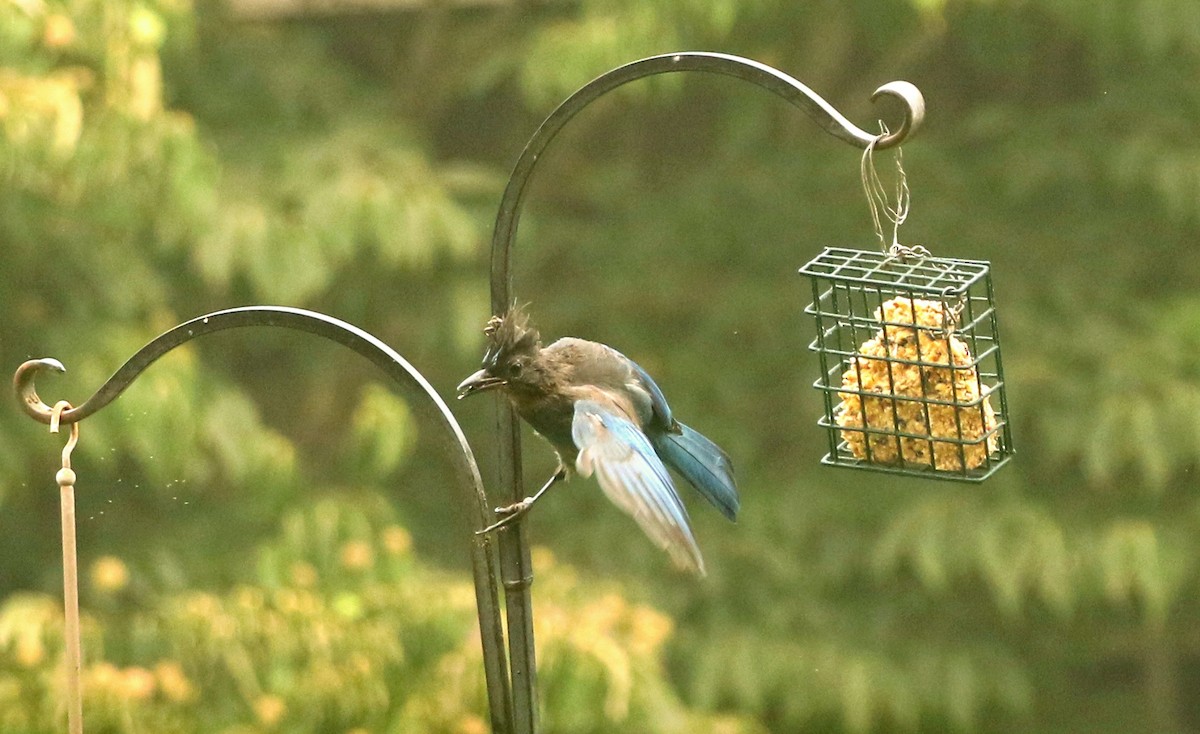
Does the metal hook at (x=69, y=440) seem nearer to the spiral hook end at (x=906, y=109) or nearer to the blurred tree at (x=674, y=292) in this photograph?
the spiral hook end at (x=906, y=109)

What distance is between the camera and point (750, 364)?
5.92 meters

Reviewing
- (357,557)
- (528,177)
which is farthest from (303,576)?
(528,177)

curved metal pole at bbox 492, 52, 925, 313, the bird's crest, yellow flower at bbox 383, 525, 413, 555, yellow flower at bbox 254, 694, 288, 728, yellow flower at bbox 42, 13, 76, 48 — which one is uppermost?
yellow flower at bbox 42, 13, 76, 48

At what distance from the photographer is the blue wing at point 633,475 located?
2.37 metres

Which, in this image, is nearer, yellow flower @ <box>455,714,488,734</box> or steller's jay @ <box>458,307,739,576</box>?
steller's jay @ <box>458,307,739,576</box>

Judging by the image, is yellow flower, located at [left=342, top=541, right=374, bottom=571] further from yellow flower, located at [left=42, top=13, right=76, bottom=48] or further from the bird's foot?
the bird's foot

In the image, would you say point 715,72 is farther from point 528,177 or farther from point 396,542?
point 396,542

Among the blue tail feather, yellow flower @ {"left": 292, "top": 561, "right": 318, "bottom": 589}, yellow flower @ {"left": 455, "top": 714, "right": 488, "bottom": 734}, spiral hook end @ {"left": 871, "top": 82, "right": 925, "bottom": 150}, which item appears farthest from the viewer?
yellow flower @ {"left": 292, "top": 561, "right": 318, "bottom": 589}

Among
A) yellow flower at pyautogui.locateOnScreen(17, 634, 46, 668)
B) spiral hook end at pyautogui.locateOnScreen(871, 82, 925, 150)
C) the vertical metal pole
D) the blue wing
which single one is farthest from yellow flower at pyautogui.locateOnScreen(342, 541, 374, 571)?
spiral hook end at pyautogui.locateOnScreen(871, 82, 925, 150)

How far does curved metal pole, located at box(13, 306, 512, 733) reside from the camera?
241 cm

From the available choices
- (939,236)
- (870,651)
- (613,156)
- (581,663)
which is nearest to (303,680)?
(581,663)

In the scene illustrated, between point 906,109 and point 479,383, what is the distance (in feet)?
2.78

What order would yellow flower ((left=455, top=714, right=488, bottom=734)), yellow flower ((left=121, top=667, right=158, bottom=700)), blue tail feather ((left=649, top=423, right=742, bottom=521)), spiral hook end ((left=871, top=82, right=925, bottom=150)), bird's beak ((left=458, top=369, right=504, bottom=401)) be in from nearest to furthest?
spiral hook end ((left=871, top=82, right=925, bottom=150))
bird's beak ((left=458, top=369, right=504, bottom=401))
blue tail feather ((left=649, top=423, right=742, bottom=521))
yellow flower ((left=121, top=667, right=158, bottom=700))
yellow flower ((left=455, top=714, right=488, bottom=734))

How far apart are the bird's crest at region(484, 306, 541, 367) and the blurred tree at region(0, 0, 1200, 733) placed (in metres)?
1.45
